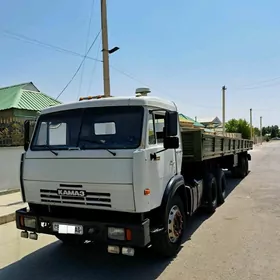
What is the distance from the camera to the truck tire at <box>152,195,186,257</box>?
4215 mm

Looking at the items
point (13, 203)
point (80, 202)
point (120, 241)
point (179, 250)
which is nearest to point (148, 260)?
point (179, 250)

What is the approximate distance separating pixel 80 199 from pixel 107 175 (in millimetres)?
525

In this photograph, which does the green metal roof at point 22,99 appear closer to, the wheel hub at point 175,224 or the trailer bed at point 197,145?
the trailer bed at point 197,145

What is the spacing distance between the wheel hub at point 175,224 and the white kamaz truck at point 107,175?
0.5 inches

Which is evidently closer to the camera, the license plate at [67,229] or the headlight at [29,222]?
the license plate at [67,229]

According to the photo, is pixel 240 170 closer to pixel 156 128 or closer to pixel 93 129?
pixel 156 128

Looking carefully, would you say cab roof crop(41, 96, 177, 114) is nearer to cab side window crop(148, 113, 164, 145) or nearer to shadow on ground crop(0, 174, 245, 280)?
cab side window crop(148, 113, 164, 145)

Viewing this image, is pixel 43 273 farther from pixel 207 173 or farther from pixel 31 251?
pixel 207 173

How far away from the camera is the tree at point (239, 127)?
54.9 meters

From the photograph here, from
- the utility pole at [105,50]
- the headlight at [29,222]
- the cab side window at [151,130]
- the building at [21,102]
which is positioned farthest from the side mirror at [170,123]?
the building at [21,102]

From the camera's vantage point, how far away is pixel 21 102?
12578 mm

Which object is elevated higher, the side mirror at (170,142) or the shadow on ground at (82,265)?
the side mirror at (170,142)

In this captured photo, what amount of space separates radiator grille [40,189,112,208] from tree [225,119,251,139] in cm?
5318

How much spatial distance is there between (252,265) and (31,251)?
11.1 feet
